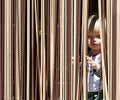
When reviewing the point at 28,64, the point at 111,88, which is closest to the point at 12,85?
the point at 28,64

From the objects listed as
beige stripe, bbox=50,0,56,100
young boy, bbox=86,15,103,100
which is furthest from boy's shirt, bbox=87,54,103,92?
beige stripe, bbox=50,0,56,100

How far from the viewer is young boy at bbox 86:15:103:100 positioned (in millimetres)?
1178

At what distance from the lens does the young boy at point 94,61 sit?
1.18m

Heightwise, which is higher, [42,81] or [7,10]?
[7,10]

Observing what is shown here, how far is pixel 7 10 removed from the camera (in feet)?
3.93

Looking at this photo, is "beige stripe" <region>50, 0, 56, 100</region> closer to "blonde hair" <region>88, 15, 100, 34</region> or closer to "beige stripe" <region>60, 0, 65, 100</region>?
"beige stripe" <region>60, 0, 65, 100</region>

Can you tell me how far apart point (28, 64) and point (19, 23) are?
0.15 metres

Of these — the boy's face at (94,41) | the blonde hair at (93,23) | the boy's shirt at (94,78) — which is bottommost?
the boy's shirt at (94,78)

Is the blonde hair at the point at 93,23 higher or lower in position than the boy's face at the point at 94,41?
higher

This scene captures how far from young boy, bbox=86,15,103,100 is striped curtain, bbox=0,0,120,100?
0.03 meters

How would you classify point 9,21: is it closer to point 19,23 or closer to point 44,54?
point 19,23

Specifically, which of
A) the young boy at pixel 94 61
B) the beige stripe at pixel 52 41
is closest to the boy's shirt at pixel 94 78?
the young boy at pixel 94 61

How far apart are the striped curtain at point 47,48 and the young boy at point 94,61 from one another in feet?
0.10

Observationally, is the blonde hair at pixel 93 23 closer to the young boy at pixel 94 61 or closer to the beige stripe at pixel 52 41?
the young boy at pixel 94 61
